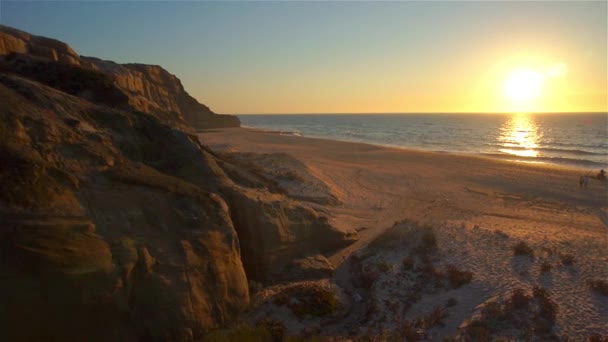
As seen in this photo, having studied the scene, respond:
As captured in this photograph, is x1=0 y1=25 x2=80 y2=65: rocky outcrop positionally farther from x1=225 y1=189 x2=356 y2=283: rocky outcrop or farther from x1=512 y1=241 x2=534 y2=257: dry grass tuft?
x1=512 y1=241 x2=534 y2=257: dry grass tuft

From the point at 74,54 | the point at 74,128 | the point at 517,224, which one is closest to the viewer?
the point at 74,128

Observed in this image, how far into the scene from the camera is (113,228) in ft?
25.2

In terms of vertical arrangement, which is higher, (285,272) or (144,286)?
(144,286)

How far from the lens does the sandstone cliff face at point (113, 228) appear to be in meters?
6.75

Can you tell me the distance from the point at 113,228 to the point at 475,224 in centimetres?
1240

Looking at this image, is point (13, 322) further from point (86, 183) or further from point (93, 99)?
point (93, 99)

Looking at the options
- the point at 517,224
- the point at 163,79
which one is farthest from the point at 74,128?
the point at 163,79

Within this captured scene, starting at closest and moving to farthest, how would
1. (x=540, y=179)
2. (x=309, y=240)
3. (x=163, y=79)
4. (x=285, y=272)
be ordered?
(x=285, y=272) → (x=309, y=240) → (x=540, y=179) → (x=163, y=79)

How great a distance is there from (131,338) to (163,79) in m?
69.5

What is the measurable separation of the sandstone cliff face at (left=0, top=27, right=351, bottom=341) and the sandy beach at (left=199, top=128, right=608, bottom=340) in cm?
235

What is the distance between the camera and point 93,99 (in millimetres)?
11336

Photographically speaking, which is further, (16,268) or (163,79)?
(163,79)

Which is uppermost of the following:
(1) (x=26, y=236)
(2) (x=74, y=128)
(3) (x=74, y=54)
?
(3) (x=74, y=54)

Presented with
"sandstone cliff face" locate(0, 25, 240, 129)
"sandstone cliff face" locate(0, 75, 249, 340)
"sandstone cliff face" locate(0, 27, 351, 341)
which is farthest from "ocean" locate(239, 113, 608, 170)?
"sandstone cliff face" locate(0, 75, 249, 340)
